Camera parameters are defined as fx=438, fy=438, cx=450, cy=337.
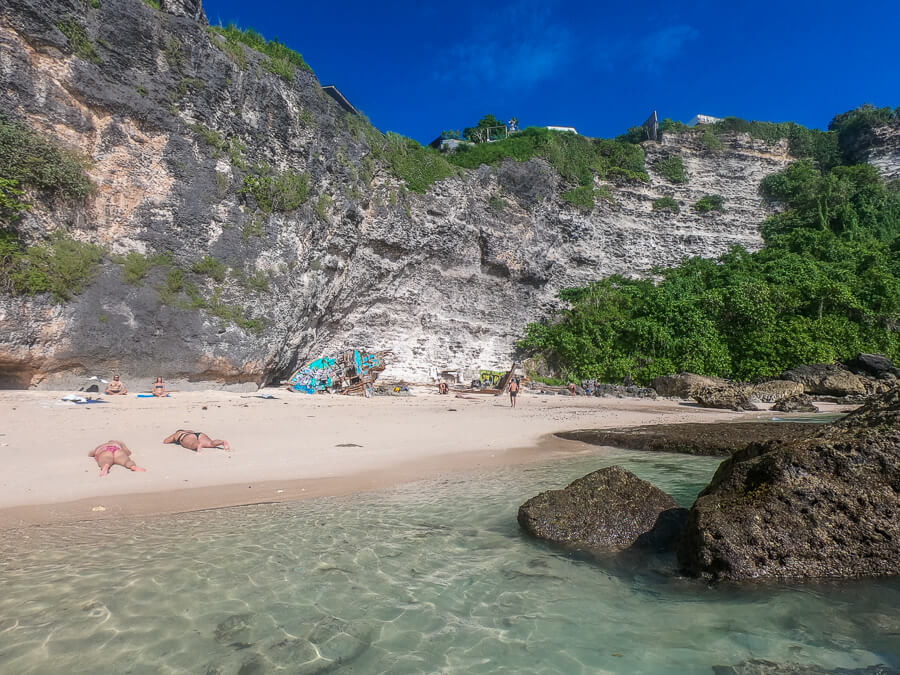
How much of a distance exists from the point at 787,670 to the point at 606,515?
1.80m

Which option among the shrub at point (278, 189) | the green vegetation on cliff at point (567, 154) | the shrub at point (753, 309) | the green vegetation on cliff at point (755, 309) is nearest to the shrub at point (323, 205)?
the shrub at point (278, 189)

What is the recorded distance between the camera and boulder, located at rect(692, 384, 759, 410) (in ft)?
47.8

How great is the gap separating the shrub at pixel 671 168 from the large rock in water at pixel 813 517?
98.5 ft

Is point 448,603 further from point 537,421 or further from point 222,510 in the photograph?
point 537,421

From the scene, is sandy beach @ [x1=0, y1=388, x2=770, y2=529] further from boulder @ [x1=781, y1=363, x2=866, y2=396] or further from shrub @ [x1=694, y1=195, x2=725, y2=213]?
shrub @ [x1=694, y1=195, x2=725, y2=213]

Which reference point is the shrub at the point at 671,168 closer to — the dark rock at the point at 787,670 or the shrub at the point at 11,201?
the shrub at the point at 11,201

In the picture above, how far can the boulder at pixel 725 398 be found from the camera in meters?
14.6

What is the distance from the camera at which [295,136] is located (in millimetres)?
17281

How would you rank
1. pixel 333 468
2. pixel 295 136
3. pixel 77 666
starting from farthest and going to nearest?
1. pixel 295 136
2. pixel 333 468
3. pixel 77 666

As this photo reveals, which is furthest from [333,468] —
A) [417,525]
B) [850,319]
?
[850,319]

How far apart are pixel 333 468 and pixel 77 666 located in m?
4.04

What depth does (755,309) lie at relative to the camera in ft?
65.7

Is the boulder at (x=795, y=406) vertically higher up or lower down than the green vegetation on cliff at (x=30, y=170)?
lower down

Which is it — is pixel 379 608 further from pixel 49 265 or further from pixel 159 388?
pixel 49 265
